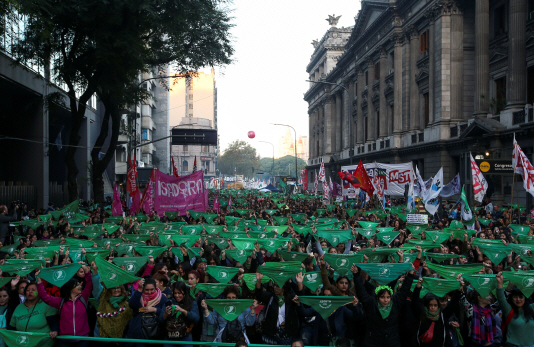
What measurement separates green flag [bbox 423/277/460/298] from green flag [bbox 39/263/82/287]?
4669 millimetres

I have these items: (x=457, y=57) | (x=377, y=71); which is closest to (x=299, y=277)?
(x=457, y=57)

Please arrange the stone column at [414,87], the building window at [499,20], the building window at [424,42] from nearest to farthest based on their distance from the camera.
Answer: the building window at [499,20]
the building window at [424,42]
the stone column at [414,87]

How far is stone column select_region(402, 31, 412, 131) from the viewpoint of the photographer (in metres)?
37.8

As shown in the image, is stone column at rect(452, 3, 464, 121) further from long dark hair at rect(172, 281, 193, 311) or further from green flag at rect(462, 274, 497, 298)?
long dark hair at rect(172, 281, 193, 311)

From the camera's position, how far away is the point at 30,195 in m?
26.1

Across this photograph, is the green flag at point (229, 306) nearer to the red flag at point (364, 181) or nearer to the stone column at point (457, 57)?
the red flag at point (364, 181)

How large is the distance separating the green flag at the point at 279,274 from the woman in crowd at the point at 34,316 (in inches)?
110

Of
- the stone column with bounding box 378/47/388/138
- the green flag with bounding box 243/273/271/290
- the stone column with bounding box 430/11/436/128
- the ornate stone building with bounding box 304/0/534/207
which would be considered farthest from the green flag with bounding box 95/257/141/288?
the stone column with bounding box 378/47/388/138

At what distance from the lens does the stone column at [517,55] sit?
A: 81.7ft

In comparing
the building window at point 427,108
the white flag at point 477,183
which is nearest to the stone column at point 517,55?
the white flag at point 477,183

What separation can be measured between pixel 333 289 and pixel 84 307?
325cm

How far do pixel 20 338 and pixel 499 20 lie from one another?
29114 millimetres

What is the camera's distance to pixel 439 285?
6.75 metres

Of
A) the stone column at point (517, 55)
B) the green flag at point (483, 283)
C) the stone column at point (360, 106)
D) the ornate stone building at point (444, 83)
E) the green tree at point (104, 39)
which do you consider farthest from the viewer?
the stone column at point (360, 106)
